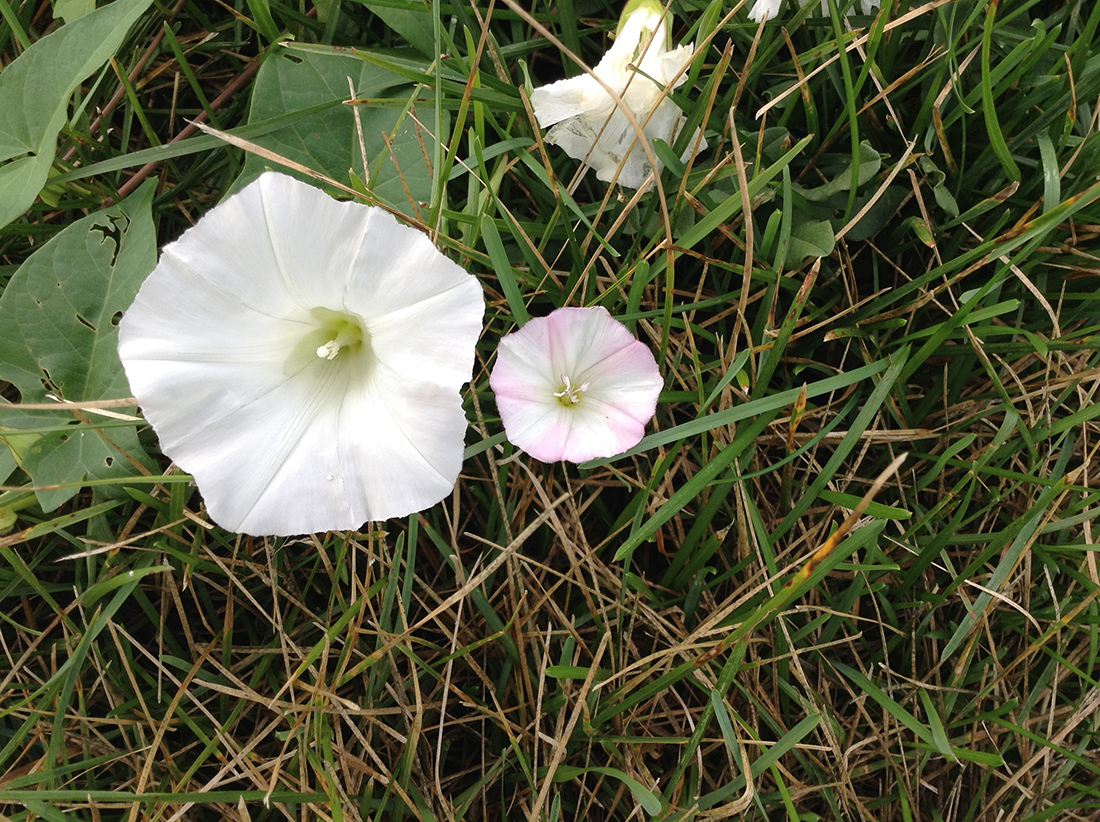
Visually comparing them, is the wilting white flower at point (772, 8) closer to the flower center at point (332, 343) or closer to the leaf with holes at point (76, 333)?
the flower center at point (332, 343)

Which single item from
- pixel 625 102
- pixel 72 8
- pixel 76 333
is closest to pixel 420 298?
pixel 625 102

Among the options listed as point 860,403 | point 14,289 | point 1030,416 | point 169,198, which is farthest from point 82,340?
point 1030,416

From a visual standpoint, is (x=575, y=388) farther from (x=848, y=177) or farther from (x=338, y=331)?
(x=848, y=177)

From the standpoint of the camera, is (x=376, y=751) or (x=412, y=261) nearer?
(x=412, y=261)

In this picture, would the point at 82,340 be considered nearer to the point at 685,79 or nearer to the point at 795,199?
the point at 685,79

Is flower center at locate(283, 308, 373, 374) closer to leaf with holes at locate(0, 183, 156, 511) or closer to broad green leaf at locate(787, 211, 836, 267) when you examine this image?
leaf with holes at locate(0, 183, 156, 511)

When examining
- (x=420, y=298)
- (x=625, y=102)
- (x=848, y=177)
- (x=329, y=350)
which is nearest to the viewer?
(x=420, y=298)

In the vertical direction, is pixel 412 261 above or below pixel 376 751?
above
